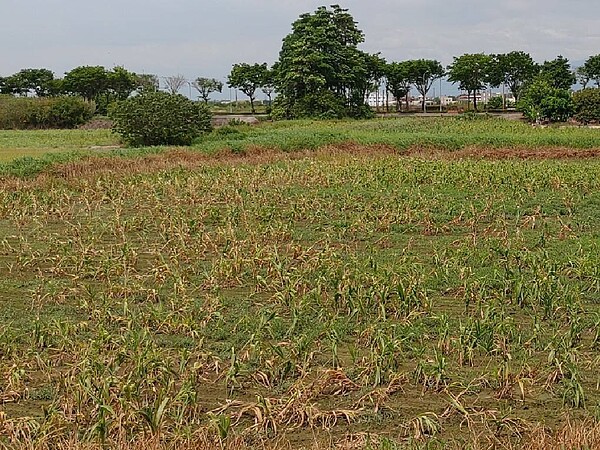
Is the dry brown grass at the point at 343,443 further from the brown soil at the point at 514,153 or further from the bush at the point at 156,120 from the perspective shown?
the bush at the point at 156,120

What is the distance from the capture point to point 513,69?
2047 inches

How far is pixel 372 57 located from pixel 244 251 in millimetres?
44599

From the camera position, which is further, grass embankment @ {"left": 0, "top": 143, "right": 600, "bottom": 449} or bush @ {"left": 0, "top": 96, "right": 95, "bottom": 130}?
bush @ {"left": 0, "top": 96, "right": 95, "bottom": 130}

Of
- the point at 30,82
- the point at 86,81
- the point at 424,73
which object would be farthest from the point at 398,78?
the point at 30,82

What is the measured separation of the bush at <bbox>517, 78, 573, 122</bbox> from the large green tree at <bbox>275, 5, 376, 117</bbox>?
1133 cm

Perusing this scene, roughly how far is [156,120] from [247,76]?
30.7m

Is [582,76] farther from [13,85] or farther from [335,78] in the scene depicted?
[13,85]

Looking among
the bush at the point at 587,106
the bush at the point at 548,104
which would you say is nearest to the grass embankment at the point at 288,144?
the bush at the point at 548,104

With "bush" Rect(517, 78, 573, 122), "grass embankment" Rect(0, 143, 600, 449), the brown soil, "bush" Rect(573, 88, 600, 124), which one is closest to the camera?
"grass embankment" Rect(0, 143, 600, 449)

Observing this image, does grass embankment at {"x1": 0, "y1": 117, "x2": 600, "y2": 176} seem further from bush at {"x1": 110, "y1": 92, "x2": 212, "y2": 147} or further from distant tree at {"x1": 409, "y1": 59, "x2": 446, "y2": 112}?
distant tree at {"x1": 409, "y1": 59, "x2": 446, "y2": 112}

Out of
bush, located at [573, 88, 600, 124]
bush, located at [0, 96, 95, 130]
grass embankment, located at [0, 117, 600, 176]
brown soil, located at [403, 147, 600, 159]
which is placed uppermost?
bush, located at [0, 96, 95, 130]

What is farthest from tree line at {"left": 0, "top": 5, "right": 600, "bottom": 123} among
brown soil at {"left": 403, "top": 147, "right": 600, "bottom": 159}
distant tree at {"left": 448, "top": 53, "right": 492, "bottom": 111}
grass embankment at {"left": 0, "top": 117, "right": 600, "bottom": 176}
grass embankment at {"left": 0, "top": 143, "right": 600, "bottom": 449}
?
grass embankment at {"left": 0, "top": 143, "right": 600, "bottom": 449}

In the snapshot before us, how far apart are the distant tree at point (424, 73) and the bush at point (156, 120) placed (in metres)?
32.0

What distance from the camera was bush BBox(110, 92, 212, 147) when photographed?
2439cm
